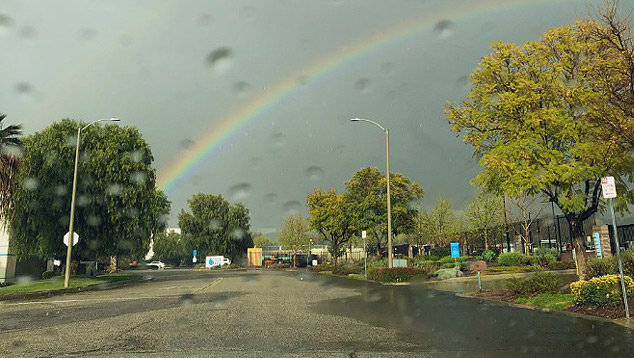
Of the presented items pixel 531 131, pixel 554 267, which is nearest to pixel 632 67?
pixel 531 131

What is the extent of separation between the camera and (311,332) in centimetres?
929

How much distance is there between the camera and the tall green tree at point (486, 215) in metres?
50.2

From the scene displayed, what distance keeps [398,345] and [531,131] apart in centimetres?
1153

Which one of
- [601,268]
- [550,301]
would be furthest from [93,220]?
[601,268]

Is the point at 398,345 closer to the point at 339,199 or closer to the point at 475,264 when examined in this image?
the point at 475,264

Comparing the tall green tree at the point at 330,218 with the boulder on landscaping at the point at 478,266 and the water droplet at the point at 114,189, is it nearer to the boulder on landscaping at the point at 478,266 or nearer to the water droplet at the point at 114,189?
the boulder on landscaping at the point at 478,266

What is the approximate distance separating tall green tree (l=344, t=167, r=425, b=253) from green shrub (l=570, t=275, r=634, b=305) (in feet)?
106

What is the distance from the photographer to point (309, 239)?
3056 inches

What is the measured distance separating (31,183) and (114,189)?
4977 mm

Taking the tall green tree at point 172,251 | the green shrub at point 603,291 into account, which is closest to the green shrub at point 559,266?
the green shrub at point 603,291

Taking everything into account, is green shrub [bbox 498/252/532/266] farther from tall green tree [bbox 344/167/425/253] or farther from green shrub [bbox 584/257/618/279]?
green shrub [bbox 584/257/618/279]

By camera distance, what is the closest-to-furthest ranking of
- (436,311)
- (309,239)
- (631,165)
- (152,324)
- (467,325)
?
(467,325) → (152,324) → (436,311) → (631,165) → (309,239)

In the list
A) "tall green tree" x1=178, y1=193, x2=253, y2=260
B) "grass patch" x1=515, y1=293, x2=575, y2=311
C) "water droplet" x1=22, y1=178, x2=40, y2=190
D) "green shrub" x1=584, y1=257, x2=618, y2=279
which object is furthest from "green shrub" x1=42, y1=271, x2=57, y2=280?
"tall green tree" x1=178, y1=193, x2=253, y2=260

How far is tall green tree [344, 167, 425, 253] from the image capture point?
4450 centimetres
